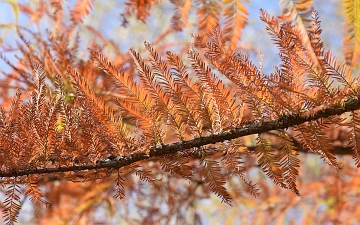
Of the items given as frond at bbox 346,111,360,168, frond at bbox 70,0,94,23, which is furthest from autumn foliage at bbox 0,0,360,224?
frond at bbox 70,0,94,23

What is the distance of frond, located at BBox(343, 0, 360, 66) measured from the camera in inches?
16.5

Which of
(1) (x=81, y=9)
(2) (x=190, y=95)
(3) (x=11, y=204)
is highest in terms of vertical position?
(1) (x=81, y=9)

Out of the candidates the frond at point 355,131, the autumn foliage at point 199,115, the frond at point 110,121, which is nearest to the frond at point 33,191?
the autumn foliage at point 199,115

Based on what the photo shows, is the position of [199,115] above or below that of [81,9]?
below

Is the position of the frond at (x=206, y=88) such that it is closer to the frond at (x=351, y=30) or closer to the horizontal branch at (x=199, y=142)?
the horizontal branch at (x=199, y=142)

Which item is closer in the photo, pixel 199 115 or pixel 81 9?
pixel 199 115

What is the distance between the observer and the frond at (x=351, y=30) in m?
0.42

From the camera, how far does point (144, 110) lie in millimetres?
471

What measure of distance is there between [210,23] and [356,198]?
4.17 feet

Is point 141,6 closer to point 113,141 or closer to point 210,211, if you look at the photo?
point 113,141

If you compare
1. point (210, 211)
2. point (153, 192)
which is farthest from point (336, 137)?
point (210, 211)

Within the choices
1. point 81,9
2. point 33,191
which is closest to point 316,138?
point 33,191

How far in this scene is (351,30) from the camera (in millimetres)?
423

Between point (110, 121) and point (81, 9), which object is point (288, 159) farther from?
point (81, 9)
